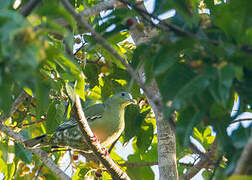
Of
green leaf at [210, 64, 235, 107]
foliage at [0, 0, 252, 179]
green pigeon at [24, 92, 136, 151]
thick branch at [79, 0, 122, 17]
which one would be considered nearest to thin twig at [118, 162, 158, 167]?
green pigeon at [24, 92, 136, 151]

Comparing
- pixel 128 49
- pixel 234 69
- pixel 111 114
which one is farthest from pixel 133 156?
pixel 234 69

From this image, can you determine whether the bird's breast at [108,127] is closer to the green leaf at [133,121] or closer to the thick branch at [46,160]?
the green leaf at [133,121]

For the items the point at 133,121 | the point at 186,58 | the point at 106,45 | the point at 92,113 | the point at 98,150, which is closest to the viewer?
the point at 106,45

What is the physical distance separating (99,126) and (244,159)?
3.62 metres

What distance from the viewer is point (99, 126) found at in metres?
5.34

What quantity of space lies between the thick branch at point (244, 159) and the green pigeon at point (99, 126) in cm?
311

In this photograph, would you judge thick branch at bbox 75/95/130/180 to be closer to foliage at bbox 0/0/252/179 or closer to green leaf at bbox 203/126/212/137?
foliage at bbox 0/0/252/179

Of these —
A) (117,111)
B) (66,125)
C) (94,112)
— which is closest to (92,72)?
(66,125)

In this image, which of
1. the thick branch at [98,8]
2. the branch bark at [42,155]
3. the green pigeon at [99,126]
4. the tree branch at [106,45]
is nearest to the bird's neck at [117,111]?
the green pigeon at [99,126]

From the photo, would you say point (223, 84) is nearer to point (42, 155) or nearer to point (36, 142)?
point (42, 155)

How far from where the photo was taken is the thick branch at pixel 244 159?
177cm

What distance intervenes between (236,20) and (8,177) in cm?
288

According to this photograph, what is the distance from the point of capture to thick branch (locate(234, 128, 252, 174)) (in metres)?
1.77

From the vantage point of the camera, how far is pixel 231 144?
2121mm
